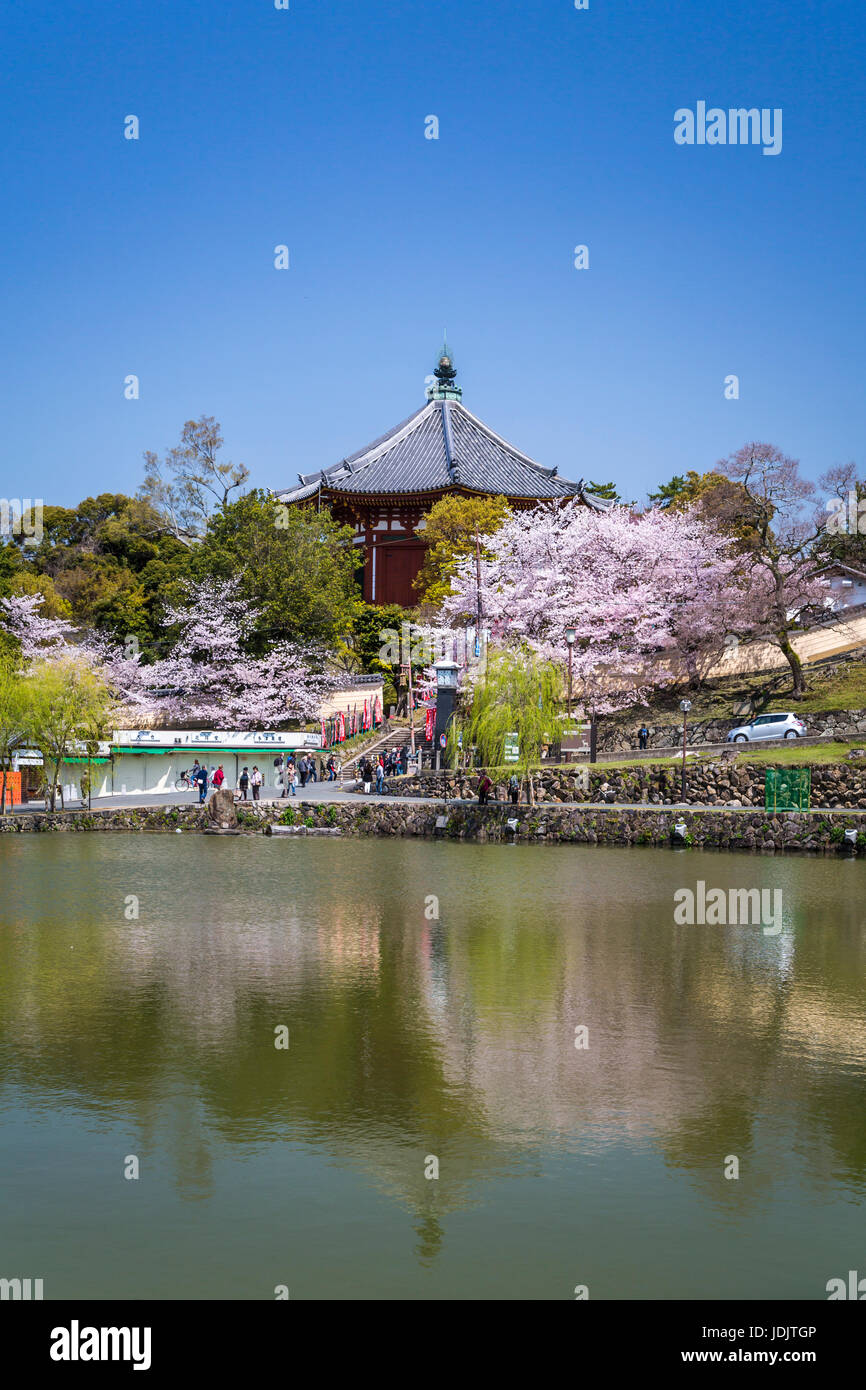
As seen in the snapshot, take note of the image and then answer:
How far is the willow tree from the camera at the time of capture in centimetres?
3812

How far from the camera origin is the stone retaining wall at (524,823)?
32.7 meters

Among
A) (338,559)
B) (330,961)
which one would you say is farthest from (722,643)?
(330,961)

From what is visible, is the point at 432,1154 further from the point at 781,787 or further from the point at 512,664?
the point at 512,664

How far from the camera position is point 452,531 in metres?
56.6

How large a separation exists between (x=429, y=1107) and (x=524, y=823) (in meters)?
27.0

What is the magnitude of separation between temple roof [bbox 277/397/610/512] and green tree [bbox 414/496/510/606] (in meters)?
3.43

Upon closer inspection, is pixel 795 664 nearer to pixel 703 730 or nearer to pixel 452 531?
pixel 703 730

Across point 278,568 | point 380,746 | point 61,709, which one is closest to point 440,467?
point 278,568

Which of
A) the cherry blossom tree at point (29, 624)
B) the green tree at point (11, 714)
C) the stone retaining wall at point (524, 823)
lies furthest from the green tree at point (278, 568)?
the stone retaining wall at point (524, 823)

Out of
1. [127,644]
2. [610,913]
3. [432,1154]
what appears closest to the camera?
[432,1154]

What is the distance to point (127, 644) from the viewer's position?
57000 mm

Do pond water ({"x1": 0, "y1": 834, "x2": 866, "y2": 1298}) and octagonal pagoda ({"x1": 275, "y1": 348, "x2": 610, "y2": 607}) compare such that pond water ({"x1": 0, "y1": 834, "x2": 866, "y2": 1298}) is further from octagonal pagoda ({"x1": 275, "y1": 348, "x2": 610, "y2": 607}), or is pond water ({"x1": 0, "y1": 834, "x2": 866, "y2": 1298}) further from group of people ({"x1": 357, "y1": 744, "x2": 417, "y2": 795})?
octagonal pagoda ({"x1": 275, "y1": 348, "x2": 610, "y2": 607})
